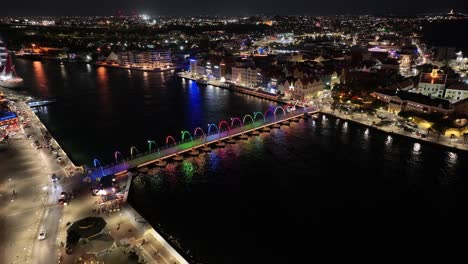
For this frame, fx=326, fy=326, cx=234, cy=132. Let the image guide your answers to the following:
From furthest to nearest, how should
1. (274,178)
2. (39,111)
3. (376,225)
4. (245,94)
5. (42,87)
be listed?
(42,87) → (245,94) → (39,111) → (274,178) → (376,225)

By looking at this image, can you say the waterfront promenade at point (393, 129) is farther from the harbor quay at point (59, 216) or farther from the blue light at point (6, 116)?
the blue light at point (6, 116)

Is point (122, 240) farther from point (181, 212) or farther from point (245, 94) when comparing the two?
point (245, 94)

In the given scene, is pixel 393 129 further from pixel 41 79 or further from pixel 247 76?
pixel 41 79

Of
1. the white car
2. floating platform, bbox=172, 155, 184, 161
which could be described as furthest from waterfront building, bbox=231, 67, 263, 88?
the white car

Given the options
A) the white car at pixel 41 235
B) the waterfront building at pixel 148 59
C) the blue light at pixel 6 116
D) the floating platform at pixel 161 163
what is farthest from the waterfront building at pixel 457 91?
the waterfront building at pixel 148 59

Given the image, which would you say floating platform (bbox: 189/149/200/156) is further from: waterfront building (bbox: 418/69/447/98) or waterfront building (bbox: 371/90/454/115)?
waterfront building (bbox: 418/69/447/98)

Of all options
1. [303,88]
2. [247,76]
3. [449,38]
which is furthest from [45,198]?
[449,38]

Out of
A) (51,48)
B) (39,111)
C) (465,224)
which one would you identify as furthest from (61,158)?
(51,48)
